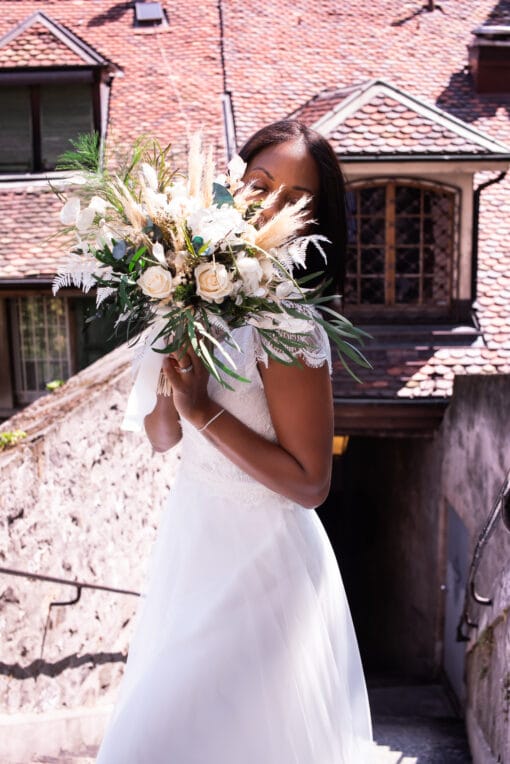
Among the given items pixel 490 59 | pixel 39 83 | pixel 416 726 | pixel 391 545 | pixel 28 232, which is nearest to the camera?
pixel 416 726

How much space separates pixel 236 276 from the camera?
77.6 inches

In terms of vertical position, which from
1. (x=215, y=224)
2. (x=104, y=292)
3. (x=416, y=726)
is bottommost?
(x=416, y=726)

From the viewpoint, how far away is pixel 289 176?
217 centimetres

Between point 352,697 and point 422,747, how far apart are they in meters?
4.44

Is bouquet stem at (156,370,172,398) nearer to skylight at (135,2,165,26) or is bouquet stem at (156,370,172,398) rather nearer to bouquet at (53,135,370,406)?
bouquet at (53,135,370,406)

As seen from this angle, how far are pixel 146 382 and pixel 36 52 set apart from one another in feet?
33.0

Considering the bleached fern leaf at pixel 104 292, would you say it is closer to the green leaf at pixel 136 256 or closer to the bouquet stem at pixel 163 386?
the green leaf at pixel 136 256

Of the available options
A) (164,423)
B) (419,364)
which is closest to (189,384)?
(164,423)

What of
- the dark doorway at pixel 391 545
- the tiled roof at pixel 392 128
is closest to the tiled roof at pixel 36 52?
the tiled roof at pixel 392 128

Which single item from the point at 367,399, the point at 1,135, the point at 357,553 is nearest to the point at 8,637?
the point at 367,399

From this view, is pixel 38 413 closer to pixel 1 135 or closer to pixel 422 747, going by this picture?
pixel 422 747

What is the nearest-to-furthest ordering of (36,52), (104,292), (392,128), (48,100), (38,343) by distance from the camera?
(104,292)
(392,128)
(36,52)
(48,100)
(38,343)

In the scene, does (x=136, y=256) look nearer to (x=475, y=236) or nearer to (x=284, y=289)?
(x=284, y=289)

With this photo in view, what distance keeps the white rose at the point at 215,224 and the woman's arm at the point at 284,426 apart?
0.29 metres
